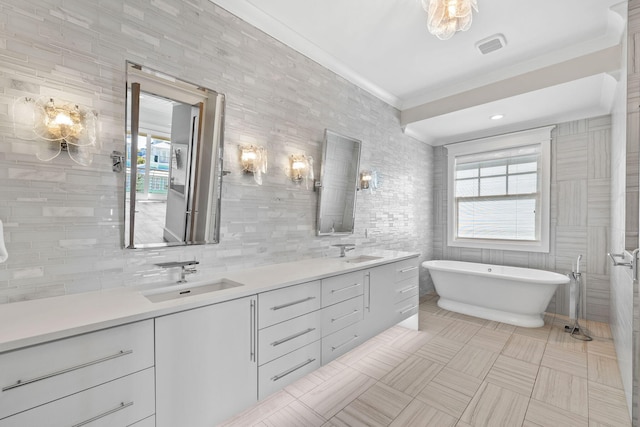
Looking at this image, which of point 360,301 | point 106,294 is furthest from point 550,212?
point 106,294

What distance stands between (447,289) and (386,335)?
128 cm

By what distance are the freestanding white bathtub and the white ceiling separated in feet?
6.58

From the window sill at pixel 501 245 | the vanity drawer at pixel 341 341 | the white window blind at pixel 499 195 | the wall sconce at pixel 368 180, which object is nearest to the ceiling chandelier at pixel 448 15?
the wall sconce at pixel 368 180

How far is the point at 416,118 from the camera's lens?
377 centimetres

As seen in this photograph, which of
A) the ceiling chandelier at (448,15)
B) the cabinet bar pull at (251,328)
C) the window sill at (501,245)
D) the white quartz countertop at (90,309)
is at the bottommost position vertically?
the cabinet bar pull at (251,328)

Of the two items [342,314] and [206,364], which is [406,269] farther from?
[206,364]

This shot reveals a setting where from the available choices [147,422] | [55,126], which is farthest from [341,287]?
[55,126]

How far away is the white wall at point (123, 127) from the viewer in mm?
1315

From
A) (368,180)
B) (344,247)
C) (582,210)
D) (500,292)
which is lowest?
(500,292)

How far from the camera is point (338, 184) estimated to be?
9.61ft

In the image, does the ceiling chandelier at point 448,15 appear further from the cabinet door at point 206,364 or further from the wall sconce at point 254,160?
the cabinet door at point 206,364

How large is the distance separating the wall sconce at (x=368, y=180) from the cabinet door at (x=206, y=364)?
206 cm

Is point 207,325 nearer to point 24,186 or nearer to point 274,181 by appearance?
point 24,186

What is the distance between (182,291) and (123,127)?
101 cm
